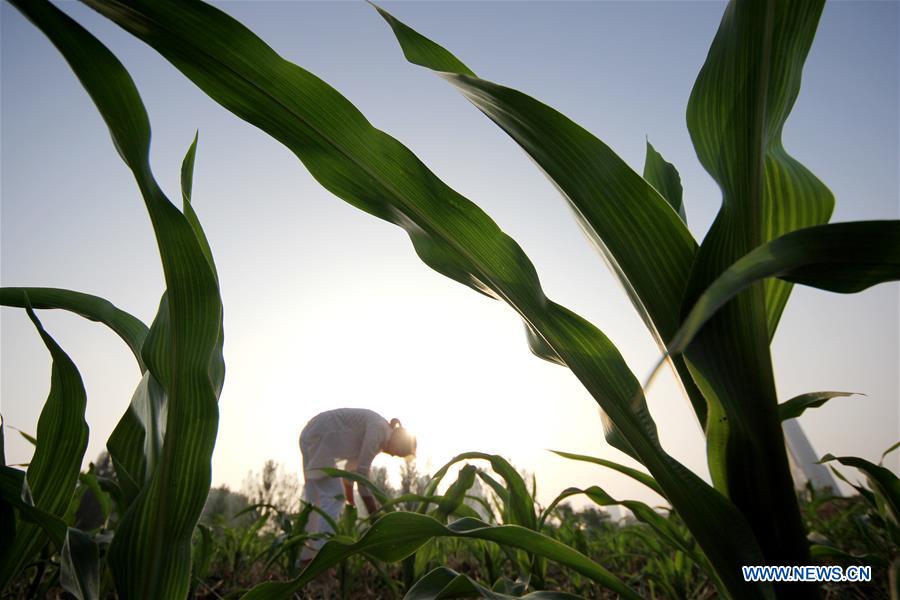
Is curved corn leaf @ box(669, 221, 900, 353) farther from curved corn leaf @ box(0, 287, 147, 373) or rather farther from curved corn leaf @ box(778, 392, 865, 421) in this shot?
curved corn leaf @ box(0, 287, 147, 373)

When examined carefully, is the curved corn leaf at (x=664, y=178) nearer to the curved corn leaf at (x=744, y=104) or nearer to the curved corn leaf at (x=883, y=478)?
the curved corn leaf at (x=744, y=104)

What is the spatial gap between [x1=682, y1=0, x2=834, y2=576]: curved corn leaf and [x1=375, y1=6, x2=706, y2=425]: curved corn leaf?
45 mm

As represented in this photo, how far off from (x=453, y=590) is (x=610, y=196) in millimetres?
570

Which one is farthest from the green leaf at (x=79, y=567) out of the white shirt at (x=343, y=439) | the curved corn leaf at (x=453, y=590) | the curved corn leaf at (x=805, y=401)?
the white shirt at (x=343, y=439)

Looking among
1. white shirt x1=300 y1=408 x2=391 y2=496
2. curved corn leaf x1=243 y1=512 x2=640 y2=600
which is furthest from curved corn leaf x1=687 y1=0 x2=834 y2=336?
white shirt x1=300 y1=408 x2=391 y2=496

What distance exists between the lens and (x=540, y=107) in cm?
47

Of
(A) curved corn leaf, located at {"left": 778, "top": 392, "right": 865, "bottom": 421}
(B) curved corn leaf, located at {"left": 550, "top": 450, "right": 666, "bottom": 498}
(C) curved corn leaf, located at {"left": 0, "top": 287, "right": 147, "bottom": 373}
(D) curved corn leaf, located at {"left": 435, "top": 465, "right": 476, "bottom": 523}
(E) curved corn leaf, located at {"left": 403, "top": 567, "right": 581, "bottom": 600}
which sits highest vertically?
(C) curved corn leaf, located at {"left": 0, "top": 287, "right": 147, "bottom": 373}

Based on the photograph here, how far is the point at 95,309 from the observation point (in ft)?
2.55

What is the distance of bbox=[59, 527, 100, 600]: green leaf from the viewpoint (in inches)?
21.5

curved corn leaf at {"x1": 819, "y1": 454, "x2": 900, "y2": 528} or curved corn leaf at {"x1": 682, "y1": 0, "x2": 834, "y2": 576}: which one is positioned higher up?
curved corn leaf at {"x1": 682, "y1": 0, "x2": 834, "y2": 576}

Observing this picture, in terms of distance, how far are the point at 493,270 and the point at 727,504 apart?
13.1 inches

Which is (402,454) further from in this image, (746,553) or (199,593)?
(746,553)

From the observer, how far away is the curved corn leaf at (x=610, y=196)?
1.58 ft

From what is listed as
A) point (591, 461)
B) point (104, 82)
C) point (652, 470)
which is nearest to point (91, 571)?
point (104, 82)
